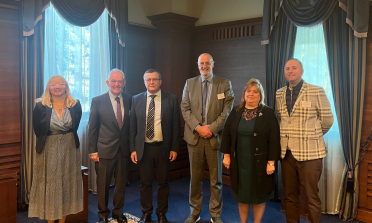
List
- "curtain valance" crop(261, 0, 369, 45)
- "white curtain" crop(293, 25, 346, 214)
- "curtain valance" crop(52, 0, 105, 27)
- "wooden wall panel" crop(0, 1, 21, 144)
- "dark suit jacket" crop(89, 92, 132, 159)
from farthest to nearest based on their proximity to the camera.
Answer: "curtain valance" crop(52, 0, 105, 27) < "white curtain" crop(293, 25, 346, 214) < "wooden wall panel" crop(0, 1, 21, 144) < "curtain valance" crop(261, 0, 369, 45) < "dark suit jacket" crop(89, 92, 132, 159)

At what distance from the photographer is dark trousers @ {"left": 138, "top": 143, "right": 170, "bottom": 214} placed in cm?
348

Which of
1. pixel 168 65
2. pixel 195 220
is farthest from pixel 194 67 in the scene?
pixel 195 220

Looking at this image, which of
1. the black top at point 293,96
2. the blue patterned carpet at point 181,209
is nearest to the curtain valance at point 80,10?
the blue patterned carpet at point 181,209

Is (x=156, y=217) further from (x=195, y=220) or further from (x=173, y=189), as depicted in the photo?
(x=173, y=189)

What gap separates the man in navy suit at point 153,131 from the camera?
11.4ft

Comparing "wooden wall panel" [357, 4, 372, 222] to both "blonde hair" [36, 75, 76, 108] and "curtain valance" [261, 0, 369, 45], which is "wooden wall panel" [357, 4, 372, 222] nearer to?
"curtain valance" [261, 0, 369, 45]

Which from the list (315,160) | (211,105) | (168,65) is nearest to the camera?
(315,160)

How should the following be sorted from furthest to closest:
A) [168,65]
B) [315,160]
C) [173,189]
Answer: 1. [168,65]
2. [173,189]
3. [315,160]

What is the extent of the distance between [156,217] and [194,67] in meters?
2.75

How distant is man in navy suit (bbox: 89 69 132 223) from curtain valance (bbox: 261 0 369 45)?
2038 millimetres

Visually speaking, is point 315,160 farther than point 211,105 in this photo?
No

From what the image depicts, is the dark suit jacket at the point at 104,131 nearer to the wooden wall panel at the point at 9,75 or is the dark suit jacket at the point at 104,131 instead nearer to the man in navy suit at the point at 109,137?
the man in navy suit at the point at 109,137

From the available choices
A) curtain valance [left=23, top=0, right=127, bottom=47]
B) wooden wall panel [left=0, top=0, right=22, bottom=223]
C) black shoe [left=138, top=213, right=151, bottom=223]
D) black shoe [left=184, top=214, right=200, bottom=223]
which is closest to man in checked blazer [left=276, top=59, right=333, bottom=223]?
black shoe [left=184, top=214, right=200, bottom=223]

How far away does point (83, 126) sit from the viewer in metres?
4.61
